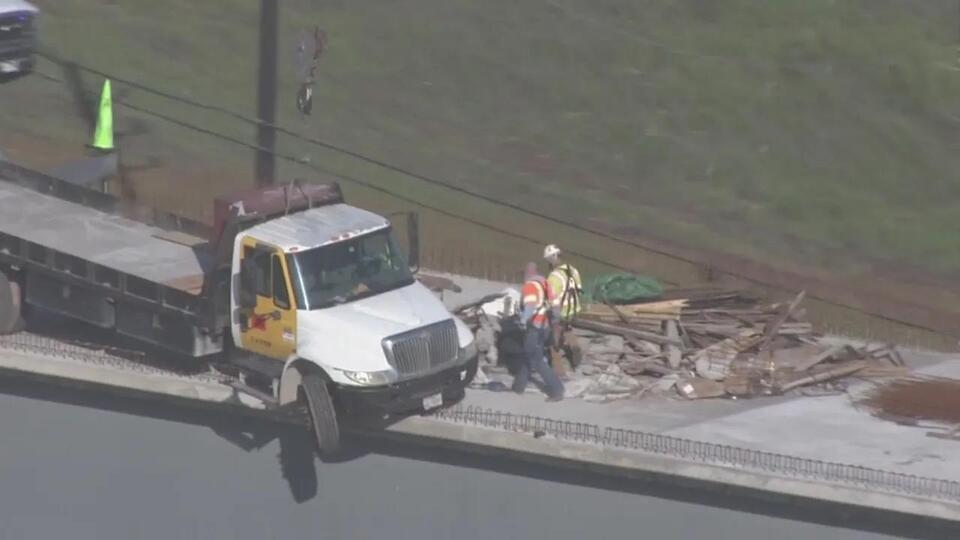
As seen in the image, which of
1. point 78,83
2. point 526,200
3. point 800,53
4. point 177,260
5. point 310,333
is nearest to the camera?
→ point 310,333

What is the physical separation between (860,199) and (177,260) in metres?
13.7

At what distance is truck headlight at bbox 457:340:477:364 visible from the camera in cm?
1606

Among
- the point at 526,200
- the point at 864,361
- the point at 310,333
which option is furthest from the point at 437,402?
the point at 526,200

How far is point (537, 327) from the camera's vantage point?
17.1 meters

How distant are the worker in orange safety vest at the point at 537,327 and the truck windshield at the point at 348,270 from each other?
1.21m

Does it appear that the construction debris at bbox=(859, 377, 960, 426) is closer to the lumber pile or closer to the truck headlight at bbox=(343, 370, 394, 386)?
the lumber pile

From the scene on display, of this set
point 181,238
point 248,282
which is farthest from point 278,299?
point 181,238

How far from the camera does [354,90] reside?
31.0 metres

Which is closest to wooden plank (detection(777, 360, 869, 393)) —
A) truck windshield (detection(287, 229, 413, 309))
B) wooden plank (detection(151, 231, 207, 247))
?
truck windshield (detection(287, 229, 413, 309))

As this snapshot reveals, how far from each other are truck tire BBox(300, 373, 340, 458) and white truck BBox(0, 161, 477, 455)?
1 centimetres

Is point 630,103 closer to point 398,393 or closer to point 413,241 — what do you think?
Answer: point 413,241

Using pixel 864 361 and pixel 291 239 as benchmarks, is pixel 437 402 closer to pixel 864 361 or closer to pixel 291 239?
pixel 291 239

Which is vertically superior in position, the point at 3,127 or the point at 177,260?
the point at 177,260

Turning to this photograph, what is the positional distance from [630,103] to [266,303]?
15.8 metres
